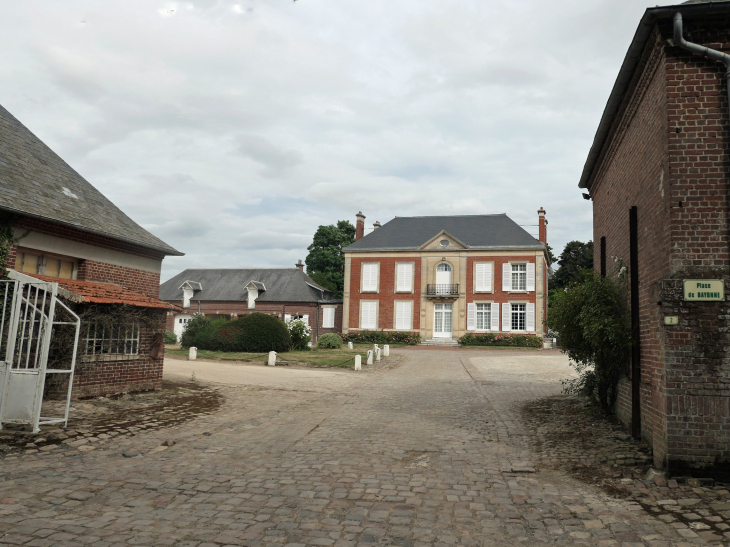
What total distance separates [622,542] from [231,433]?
17.8 ft

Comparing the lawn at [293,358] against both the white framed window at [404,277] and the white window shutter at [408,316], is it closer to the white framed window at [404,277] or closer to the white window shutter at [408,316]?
the white window shutter at [408,316]

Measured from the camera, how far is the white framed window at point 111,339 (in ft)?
31.9

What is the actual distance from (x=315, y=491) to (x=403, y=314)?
3208 cm

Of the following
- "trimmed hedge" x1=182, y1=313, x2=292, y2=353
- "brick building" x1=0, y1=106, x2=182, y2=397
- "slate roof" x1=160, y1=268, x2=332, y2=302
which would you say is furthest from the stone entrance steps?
"brick building" x1=0, y1=106, x2=182, y2=397

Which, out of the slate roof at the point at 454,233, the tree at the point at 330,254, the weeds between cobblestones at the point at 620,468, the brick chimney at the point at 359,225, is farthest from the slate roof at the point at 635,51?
the tree at the point at 330,254

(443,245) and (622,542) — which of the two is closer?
(622,542)

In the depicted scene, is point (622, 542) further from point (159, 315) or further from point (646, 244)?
point (159, 315)

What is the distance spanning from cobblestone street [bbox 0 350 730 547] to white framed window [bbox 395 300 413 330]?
2785 centimetres


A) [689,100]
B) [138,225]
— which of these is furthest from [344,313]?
[689,100]

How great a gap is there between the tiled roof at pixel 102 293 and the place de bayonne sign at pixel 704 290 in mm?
8827

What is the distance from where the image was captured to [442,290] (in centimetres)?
3641

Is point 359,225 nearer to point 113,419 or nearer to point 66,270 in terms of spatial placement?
point 66,270

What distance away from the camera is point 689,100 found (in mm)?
5500

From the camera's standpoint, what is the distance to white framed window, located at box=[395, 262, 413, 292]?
37.0m
